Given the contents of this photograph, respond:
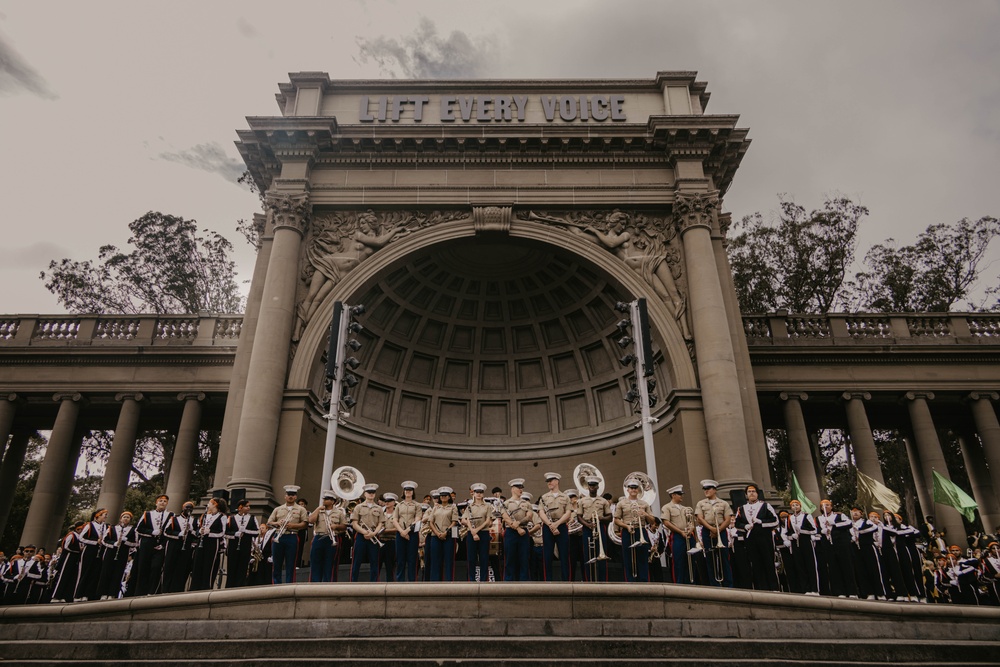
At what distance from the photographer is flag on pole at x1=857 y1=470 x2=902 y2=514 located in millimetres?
15266

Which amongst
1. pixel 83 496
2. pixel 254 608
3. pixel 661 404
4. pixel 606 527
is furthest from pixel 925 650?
pixel 83 496

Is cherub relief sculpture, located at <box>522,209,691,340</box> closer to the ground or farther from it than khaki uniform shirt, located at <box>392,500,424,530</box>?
farther from it

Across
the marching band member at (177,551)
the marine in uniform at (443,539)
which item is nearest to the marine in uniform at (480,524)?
the marine in uniform at (443,539)

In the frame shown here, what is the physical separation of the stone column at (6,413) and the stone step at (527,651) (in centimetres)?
1635

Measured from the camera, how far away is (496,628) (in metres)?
7.73

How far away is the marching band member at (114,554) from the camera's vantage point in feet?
34.7

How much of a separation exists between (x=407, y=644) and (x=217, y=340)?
1725cm

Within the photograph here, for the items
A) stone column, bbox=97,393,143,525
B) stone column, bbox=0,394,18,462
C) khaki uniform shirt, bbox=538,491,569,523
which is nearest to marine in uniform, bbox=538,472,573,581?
khaki uniform shirt, bbox=538,491,569,523

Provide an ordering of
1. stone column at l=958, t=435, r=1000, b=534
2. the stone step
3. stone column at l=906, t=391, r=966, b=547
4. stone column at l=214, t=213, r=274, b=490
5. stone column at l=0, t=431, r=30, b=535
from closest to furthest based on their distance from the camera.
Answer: the stone step, stone column at l=214, t=213, r=274, b=490, stone column at l=906, t=391, r=966, b=547, stone column at l=958, t=435, r=1000, b=534, stone column at l=0, t=431, r=30, b=535

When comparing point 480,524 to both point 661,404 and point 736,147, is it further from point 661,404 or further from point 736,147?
point 736,147

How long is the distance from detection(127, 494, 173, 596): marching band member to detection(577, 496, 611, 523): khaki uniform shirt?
675 cm

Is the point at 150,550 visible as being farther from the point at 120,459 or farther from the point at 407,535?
the point at 120,459

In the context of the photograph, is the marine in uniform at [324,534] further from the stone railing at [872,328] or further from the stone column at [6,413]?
the stone column at [6,413]

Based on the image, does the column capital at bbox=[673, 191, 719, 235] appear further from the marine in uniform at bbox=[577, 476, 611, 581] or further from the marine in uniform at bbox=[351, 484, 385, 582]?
the marine in uniform at bbox=[351, 484, 385, 582]
